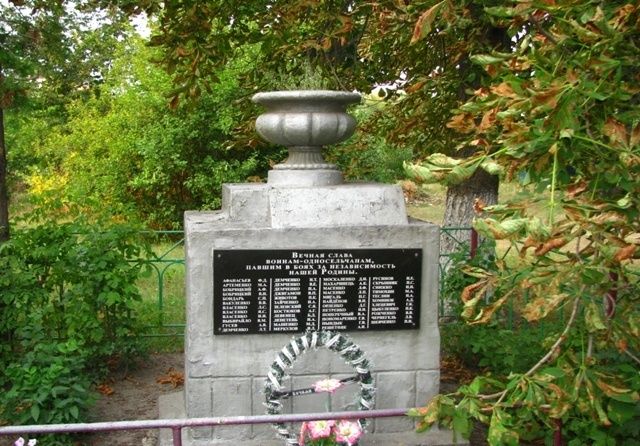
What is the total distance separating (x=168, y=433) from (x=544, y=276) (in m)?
2.76

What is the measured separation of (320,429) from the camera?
3.80 m

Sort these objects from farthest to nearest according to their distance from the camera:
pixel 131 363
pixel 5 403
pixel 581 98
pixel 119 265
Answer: pixel 131 363
pixel 119 265
pixel 5 403
pixel 581 98

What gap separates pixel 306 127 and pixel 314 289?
936mm

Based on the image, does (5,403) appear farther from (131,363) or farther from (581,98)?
(581,98)

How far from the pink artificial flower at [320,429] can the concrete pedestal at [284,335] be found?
30.3 inches

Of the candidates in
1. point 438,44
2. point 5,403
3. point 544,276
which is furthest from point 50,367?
point 438,44

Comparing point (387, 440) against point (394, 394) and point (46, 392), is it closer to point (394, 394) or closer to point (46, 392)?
point (394, 394)

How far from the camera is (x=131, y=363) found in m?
6.67

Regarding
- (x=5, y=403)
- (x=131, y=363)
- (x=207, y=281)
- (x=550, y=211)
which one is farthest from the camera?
(x=131, y=363)

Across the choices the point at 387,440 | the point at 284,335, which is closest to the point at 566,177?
the point at 284,335

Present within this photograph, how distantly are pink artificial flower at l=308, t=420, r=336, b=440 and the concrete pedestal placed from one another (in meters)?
0.77

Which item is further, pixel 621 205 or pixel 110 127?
pixel 110 127

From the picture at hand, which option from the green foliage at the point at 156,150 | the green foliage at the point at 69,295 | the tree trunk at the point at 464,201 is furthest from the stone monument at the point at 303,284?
the green foliage at the point at 156,150

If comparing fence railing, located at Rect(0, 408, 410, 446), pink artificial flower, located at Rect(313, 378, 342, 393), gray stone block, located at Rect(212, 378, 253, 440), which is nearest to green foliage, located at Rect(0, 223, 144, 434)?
gray stone block, located at Rect(212, 378, 253, 440)
